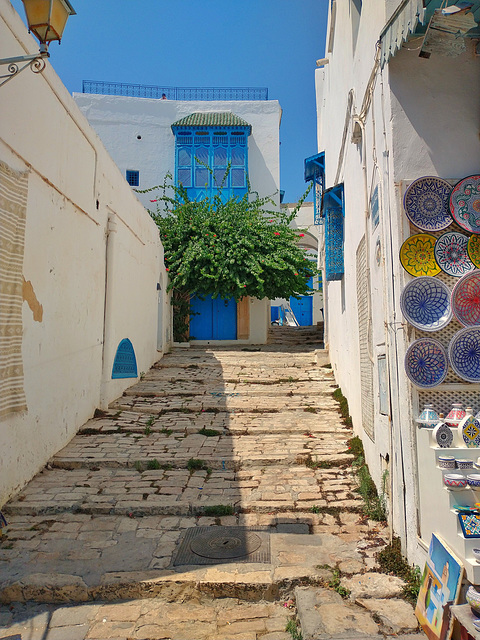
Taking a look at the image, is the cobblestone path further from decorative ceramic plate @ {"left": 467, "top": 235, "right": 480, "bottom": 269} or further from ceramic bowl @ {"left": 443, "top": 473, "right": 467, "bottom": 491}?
decorative ceramic plate @ {"left": 467, "top": 235, "right": 480, "bottom": 269}

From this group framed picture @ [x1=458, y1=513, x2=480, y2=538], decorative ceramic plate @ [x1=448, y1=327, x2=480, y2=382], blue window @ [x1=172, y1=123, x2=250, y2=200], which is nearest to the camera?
framed picture @ [x1=458, y1=513, x2=480, y2=538]

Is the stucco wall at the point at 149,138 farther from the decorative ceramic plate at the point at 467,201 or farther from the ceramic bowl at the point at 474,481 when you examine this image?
the ceramic bowl at the point at 474,481

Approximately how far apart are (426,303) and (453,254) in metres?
0.43

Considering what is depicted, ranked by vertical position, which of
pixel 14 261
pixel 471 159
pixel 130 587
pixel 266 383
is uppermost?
pixel 471 159

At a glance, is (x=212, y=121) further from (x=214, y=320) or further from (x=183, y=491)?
(x=183, y=491)

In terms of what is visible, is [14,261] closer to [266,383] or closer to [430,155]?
[430,155]

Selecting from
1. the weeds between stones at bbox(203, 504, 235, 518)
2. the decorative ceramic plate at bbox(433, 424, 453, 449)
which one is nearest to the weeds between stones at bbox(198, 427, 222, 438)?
the weeds between stones at bbox(203, 504, 235, 518)

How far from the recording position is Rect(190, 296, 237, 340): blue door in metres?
15.9

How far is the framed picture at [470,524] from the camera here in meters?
2.54

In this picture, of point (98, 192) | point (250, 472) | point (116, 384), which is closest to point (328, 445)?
point (250, 472)

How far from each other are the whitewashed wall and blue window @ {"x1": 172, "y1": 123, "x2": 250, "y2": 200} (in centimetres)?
947

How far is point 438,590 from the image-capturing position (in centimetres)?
271

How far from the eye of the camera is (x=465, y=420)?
3.03 m

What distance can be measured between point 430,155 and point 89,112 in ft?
58.1
